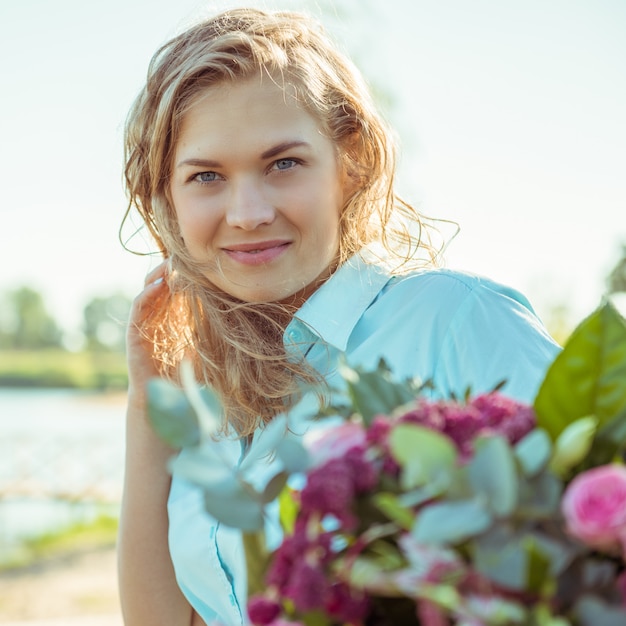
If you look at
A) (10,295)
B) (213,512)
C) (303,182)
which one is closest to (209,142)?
(303,182)

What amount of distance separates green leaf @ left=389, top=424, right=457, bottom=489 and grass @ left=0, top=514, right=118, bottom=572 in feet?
35.9

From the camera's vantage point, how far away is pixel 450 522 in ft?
1.29

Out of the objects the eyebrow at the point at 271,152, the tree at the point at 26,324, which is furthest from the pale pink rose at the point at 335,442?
the tree at the point at 26,324

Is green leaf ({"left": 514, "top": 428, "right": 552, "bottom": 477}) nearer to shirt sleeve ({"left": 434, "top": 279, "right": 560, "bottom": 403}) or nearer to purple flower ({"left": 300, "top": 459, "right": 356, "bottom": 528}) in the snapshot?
purple flower ({"left": 300, "top": 459, "right": 356, "bottom": 528})

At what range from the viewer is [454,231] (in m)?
1.76

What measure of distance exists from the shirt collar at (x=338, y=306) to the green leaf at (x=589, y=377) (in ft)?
3.18

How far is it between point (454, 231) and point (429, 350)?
0.48 meters

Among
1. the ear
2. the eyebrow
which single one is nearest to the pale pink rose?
the eyebrow

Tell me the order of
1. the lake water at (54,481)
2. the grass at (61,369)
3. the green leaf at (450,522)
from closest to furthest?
the green leaf at (450,522) < the lake water at (54,481) < the grass at (61,369)

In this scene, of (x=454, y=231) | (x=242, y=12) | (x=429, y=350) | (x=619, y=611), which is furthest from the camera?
(x=454, y=231)

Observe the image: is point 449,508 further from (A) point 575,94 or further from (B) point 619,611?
(A) point 575,94

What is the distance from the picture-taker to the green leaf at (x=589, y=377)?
505 millimetres

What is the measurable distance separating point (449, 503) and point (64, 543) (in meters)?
11.9

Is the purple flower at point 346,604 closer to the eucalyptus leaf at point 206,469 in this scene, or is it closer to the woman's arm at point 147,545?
the eucalyptus leaf at point 206,469
